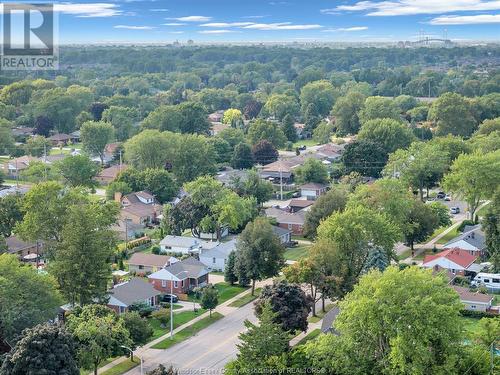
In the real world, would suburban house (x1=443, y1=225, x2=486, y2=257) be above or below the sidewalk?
above

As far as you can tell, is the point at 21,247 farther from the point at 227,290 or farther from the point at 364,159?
the point at 364,159

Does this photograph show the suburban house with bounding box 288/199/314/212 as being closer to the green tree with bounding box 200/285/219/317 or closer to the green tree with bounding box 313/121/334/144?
the green tree with bounding box 200/285/219/317

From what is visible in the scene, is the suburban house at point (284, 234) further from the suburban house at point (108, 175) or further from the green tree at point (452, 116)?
the green tree at point (452, 116)

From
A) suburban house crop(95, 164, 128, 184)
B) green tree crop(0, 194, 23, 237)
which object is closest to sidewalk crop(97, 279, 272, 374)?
green tree crop(0, 194, 23, 237)

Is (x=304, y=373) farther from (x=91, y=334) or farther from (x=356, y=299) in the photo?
(x=91, y=334)

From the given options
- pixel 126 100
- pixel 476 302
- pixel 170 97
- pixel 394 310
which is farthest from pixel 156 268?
pixel 170 97

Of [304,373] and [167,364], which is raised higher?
[304,373]

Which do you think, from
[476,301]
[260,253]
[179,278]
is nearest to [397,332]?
[476,301]
